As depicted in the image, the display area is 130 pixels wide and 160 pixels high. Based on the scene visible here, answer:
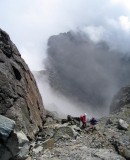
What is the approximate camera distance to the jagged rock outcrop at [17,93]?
38531 millimetres

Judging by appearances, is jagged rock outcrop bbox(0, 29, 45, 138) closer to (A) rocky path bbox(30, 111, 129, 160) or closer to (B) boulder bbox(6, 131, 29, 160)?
(A) rocky path bbox(30, 111, 129, 160)

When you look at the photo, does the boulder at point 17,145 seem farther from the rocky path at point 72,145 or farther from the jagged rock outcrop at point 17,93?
the jagged rock outcrop at point 17,93

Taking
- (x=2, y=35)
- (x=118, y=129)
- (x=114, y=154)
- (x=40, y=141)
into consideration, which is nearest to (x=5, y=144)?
(x=40, y=141)

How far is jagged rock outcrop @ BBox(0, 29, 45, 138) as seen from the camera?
3853 cm

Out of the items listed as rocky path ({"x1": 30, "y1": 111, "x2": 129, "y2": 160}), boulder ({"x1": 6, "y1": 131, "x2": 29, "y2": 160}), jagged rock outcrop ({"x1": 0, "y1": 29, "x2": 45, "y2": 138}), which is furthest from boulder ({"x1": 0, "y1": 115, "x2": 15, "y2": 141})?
rocky path ({"x1": 30, "y1": 111, "x2": 129, "y2": 160})

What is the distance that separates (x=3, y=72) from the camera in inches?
1603

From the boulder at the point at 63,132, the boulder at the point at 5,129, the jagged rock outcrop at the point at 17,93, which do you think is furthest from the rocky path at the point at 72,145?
the boulder at the point at 5,129

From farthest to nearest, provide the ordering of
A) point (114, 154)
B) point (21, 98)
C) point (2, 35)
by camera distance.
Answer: point (2, 35), point (21, 98), point (114, 154)

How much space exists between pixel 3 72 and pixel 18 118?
661 centimetres

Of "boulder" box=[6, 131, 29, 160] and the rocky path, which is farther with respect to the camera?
the rocky path

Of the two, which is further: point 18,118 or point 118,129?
point 118,129

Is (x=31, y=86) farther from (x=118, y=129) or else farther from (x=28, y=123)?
(x=118, y=129)

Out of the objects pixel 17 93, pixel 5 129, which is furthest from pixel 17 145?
pixel 17 93

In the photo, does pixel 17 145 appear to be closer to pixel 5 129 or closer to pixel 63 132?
pixel 5 129
